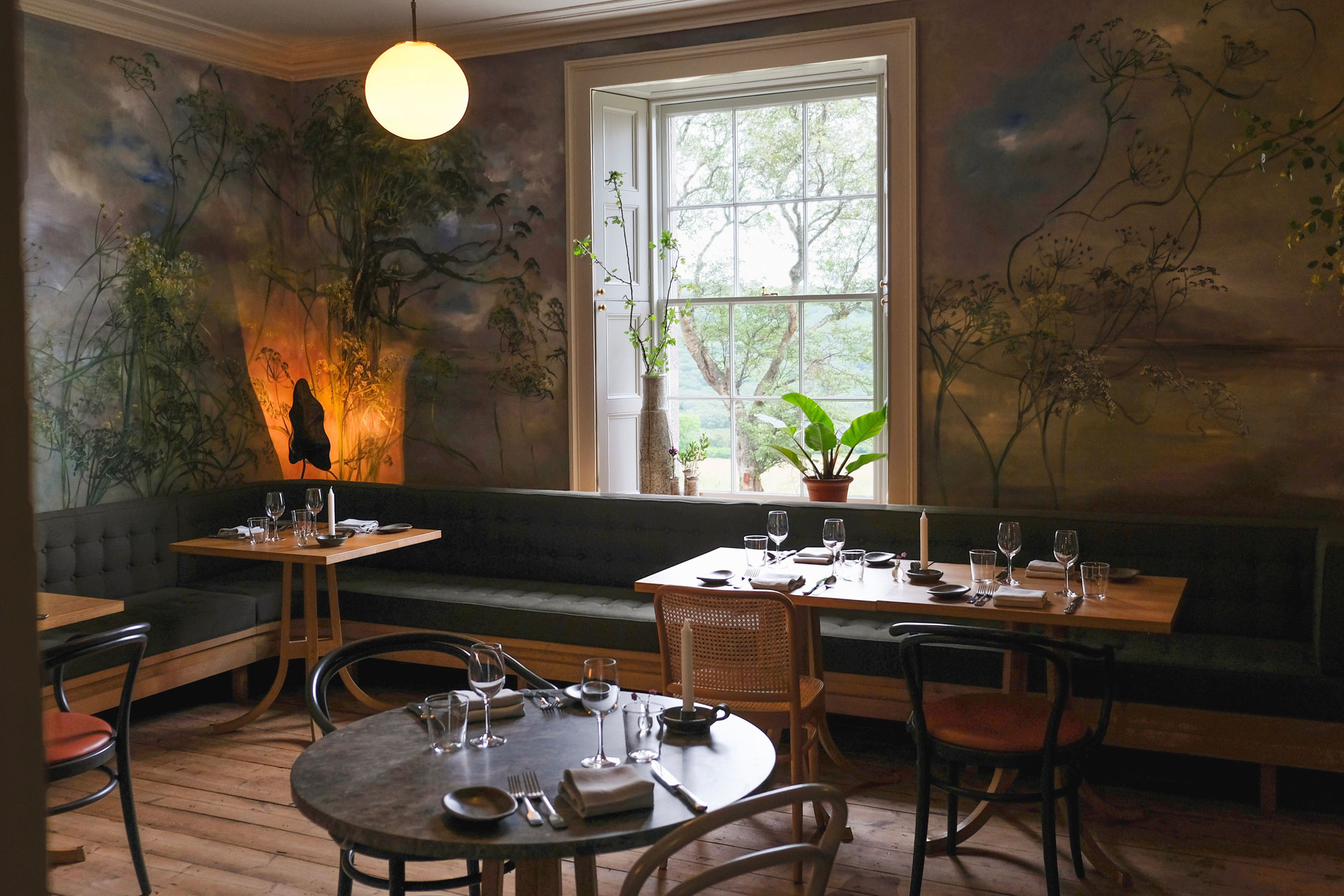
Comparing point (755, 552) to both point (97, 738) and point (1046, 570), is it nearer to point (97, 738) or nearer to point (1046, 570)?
point (1046, 570)

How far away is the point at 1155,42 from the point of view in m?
4.39

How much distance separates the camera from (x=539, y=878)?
2047mm

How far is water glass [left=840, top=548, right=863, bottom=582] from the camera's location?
12.1 feet

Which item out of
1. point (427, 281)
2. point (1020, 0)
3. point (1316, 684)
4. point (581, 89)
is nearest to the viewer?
point (1316, 684)

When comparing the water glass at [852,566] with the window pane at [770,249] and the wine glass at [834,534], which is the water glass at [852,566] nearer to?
the wine glass at [834,534]

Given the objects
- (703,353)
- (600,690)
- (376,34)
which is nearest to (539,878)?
(600,690)

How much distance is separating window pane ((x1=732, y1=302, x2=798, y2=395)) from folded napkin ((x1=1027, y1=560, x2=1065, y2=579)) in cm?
195

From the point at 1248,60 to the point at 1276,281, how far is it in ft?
2.80

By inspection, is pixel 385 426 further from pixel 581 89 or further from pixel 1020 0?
pixel 1020 0

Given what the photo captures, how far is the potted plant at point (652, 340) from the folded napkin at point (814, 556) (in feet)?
4.85

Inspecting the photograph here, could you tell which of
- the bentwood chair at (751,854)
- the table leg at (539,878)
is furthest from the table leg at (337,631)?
the bentwood chair at (751,854)

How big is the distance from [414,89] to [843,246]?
7.34 ft

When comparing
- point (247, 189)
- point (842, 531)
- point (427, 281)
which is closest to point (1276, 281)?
point (842, 531)

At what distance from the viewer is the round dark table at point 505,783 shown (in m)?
1.71
